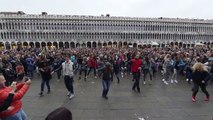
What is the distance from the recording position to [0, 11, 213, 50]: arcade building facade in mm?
63000

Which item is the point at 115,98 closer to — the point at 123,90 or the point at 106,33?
the point at 123,90

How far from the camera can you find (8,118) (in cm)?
356

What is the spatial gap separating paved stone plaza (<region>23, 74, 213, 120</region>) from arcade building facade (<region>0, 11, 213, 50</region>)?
51.3 meters

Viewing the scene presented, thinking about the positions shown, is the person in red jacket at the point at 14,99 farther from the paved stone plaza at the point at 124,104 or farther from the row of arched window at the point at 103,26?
the row of arched window at the point at 103,26

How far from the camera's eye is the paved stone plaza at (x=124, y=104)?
6.02 m

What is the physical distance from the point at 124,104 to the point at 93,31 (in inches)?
2534

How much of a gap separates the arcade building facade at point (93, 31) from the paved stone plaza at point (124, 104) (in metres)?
51.3

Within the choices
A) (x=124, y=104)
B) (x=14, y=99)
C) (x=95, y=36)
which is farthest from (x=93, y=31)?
A: (x=14, y=99)

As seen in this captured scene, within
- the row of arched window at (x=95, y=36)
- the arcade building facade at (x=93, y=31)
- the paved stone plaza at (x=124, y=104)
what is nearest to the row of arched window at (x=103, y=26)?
the arcade building facade at (x=93, y=31)

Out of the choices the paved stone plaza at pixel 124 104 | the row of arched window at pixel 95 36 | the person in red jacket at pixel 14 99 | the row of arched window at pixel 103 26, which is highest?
the row of arched window at pixel 103 26

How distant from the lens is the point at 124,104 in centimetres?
716

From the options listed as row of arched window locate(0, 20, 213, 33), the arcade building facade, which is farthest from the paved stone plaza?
row of arched window locate(0, 20, 213, 33)

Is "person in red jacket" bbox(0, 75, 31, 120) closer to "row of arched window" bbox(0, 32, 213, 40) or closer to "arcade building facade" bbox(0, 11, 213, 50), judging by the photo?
"arcade building facade" bbox(0, 11, 213, 50)

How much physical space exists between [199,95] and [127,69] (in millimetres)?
7060
